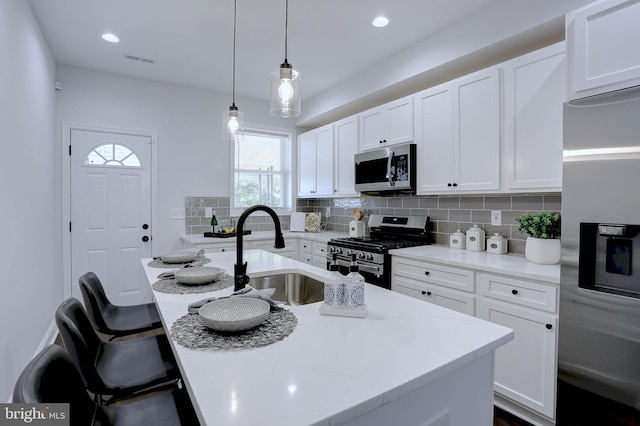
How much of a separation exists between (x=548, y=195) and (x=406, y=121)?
52.6 inches

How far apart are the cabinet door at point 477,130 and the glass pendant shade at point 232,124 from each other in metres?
1.74

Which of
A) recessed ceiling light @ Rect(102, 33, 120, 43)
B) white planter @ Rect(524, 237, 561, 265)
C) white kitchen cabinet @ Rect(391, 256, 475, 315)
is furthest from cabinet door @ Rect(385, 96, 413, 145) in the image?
recessed ceiling light @ Rect(102, 33, 120, 43)

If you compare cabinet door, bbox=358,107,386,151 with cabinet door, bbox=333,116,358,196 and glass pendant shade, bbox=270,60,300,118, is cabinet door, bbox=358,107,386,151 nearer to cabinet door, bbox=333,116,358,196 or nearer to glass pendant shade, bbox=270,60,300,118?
cabinet door, bbox=333,116,358,196

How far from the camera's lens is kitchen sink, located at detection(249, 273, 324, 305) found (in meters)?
1.94

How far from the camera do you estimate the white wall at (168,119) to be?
11.7 feet

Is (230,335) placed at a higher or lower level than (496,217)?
lower

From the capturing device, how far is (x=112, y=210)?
3.72m

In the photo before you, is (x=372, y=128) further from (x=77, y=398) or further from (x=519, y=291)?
(x=77, y=398)

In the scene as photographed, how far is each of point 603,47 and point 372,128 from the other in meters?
2.06

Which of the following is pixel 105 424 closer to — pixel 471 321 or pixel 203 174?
pixel 471 321

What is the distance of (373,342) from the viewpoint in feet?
3.15

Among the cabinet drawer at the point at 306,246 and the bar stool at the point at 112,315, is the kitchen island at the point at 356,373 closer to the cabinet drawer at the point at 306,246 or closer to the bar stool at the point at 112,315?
the bar stool at the point at 112,315

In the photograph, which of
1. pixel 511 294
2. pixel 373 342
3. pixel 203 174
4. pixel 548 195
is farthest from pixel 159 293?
pixel 203 174

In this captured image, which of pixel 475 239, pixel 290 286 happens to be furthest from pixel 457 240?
pixel 290 286
